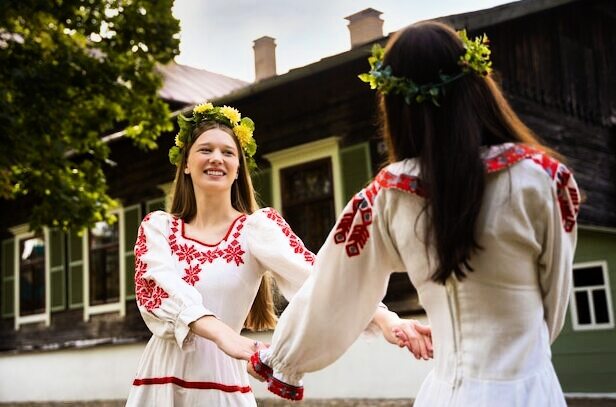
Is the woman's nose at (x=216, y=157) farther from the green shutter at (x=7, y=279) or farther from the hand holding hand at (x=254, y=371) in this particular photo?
the green shutter at (x=7, y=279)

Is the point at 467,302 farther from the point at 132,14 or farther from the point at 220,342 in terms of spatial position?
the point at 132,14

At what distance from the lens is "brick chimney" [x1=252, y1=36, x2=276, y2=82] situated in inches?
594

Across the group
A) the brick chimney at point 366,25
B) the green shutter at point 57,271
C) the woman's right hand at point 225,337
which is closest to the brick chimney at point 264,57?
the brick chimney at point 366,25

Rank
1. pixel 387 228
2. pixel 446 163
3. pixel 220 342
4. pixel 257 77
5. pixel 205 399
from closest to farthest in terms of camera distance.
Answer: pixel 446 163 → pixel 387 228 → pixel 220 342 → pixel 205 399 → pixel 257 77

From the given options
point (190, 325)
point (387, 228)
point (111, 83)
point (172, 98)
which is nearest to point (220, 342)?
point (190, 325)

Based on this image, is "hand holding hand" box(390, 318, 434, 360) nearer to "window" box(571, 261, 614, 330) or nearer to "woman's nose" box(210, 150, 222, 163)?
"woman's nose" box(210, 150, 222, 163)

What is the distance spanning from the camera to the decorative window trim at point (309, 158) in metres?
10.5

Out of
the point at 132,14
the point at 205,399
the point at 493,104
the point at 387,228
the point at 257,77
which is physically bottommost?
the point at 205,399

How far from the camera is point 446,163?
5.59 ft

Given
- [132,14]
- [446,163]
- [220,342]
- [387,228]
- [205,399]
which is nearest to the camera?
[446,163]

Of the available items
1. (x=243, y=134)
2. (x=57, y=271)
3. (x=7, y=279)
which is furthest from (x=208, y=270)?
(x=7, y=279)

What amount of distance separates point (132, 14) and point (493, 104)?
28.3ft

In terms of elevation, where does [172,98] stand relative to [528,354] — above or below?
above

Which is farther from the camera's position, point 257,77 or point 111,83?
point 257,77
